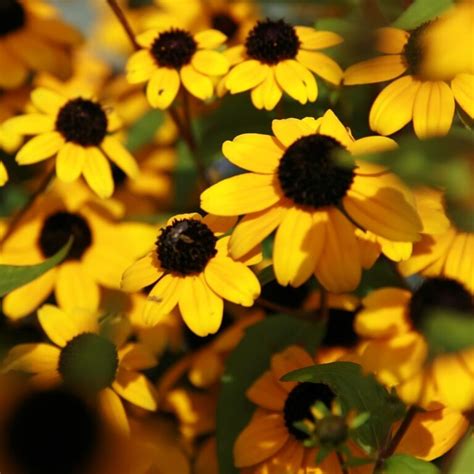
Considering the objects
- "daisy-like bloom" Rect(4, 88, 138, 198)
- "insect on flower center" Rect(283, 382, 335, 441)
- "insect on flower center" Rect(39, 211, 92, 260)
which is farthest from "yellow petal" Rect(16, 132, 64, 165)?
"insect on flower center" Rect(283, 382, 335, 441)

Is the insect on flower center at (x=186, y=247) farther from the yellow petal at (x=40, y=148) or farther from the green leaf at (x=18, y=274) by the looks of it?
the yellow petal at (x=40, y=148)

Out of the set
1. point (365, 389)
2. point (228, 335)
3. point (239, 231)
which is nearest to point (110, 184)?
point (228, 335)

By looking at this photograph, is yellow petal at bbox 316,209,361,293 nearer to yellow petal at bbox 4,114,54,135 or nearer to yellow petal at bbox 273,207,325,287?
yellow petal at bbox 273,207,325,287

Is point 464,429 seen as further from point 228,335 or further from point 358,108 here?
point 358,108

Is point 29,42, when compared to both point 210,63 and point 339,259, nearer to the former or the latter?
point 210,63

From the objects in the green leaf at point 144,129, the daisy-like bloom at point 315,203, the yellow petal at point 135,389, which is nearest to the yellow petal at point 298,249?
the daisy-like bloom at point 315,203

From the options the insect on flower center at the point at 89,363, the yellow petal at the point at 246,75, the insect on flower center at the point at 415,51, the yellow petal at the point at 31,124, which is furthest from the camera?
the yellow petal at the point at 31,124
